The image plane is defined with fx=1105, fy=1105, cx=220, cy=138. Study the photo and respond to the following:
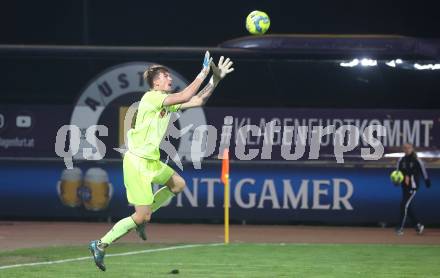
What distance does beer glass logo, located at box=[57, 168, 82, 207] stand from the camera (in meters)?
23.8

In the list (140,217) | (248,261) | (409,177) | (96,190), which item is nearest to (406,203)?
(409,177)

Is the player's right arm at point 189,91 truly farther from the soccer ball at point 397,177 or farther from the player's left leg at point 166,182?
the soccer ball at point 397,177

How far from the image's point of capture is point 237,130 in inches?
925

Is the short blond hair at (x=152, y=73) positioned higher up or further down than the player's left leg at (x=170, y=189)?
higher up

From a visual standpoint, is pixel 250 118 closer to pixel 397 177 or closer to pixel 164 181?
pixel 397 177

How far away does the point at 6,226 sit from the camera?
23.5 m

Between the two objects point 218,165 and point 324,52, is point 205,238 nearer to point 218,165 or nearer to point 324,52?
point 218,165

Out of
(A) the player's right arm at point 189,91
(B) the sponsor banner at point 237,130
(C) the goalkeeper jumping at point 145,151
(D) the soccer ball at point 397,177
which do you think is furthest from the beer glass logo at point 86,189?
(A) the player's right arm at point 189,91

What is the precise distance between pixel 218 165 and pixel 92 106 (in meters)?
2.99

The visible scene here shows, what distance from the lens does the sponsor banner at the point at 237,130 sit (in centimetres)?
2331

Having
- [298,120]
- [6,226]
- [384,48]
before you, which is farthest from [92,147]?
[384,48]

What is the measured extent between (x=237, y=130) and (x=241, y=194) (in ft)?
4.60

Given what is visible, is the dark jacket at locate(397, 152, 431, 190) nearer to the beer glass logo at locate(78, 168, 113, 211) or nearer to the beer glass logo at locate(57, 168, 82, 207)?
the beer glass logo at locate(78, 168, 113, 211)

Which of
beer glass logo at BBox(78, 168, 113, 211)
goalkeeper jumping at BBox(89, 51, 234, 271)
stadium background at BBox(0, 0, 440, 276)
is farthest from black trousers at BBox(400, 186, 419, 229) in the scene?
goalkeeper jumping at BBox(89, 51, 234, 271)
